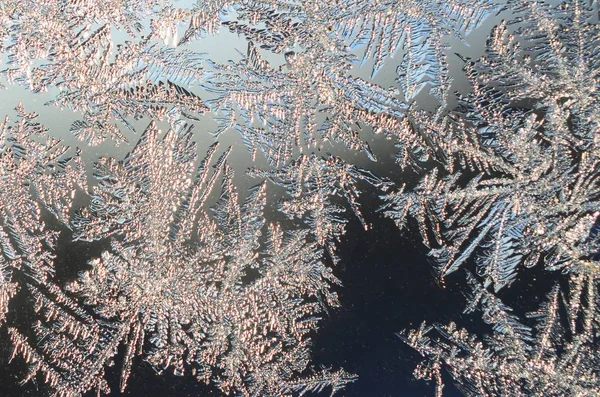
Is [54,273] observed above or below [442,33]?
below

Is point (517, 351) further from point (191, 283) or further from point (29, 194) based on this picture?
point (29, 194)

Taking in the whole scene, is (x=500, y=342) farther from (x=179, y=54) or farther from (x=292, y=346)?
(x=179, y=54)

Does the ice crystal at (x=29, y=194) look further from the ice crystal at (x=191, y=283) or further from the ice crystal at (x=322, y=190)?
the ice crystal at (x=322, y=190)

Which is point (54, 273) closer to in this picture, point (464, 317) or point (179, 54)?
point (179, 54)

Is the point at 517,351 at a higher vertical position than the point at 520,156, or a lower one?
lower

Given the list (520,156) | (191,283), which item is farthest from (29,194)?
(520,156)

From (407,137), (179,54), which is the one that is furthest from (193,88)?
(407,137)
